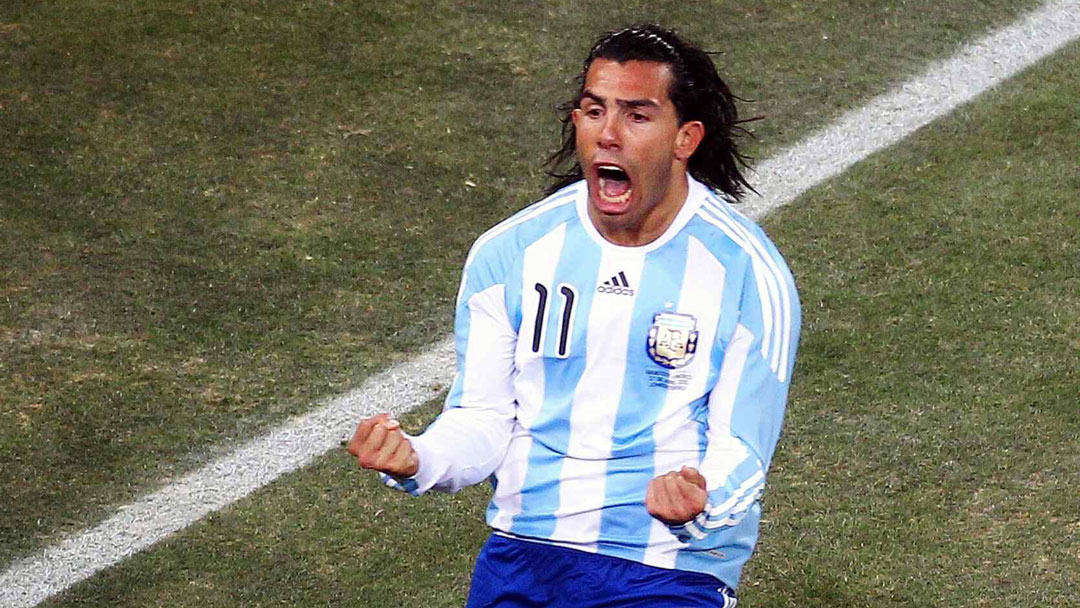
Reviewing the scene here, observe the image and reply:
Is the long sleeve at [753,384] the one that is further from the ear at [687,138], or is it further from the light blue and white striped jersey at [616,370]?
the ear at [687,138]

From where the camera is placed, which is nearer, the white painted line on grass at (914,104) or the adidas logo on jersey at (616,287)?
the adidas logo on jersey at (616,287)

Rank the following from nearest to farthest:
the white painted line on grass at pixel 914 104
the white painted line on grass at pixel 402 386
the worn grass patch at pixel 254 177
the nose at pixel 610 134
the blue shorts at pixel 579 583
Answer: the nose at pixel 610 134 → the blue shorts at pixel 579 583 → the white painted line on grass at pixel 402 386 → the worn grass patch at pixel 254 177 → the white painted line on grass at pixel 914 104

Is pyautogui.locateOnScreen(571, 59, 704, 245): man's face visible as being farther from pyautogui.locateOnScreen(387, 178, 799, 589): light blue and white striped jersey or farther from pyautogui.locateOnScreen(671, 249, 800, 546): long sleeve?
pyautogui.locateOnScreen(671, 249, 800, 546): long sleeve

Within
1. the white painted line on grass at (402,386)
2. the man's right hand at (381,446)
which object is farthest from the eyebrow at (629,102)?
the white painted line on grass at (402,386)

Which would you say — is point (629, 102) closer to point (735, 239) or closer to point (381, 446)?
point (735, 239)

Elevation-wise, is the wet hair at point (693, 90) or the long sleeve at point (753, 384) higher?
the wet hair at point (693, 90)

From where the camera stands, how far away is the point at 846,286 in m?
5.66

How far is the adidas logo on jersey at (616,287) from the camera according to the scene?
3430mm

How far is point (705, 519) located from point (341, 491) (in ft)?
6.38

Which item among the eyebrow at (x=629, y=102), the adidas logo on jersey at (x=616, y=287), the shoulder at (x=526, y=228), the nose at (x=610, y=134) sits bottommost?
the adidas logo on jersey at (x=616, y=287)

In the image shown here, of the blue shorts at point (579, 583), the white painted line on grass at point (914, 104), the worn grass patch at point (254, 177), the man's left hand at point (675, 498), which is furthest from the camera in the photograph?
the white painted line on grass at point (914, 104)

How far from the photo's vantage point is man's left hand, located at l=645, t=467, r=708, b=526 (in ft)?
9.86

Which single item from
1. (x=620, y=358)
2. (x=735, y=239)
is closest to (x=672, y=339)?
(x=620, y=358)

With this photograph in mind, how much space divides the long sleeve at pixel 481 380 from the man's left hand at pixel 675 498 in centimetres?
53
